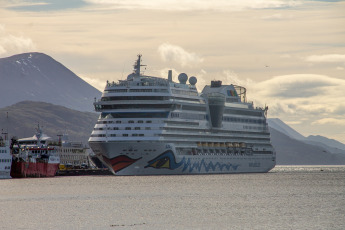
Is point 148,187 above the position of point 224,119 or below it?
below

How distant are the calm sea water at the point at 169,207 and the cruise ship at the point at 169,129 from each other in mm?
18607

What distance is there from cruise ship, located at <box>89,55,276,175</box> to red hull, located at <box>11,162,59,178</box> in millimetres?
18630

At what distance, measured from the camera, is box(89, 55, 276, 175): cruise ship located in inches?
6004

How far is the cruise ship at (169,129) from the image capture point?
500ft

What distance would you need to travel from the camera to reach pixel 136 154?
5955 inches

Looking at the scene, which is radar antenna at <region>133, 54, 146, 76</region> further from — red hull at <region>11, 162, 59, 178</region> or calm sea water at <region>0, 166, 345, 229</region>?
calm sea water at <region>0, 166, 345, 229</region>

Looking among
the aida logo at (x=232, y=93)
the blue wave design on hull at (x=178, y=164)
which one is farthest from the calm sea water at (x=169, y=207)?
the aida logo at (x=232, y=93)

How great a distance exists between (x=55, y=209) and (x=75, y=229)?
69.3 feet

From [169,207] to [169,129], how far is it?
6521 cm

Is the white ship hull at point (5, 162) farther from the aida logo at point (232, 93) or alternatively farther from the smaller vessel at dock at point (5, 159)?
the aida logo at point (232, 93)

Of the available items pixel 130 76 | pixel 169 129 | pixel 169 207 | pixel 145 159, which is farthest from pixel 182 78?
pixel 169 207

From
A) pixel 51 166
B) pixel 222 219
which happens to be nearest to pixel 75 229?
pixel 222 219

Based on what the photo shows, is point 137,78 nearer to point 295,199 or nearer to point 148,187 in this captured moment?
point 148,187

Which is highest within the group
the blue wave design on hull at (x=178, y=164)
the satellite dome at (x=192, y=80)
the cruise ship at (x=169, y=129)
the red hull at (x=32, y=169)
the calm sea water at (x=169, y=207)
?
the satellite dome at (x=192, y=80)
